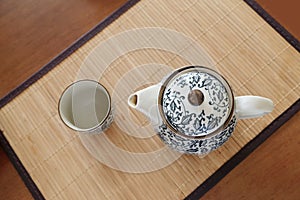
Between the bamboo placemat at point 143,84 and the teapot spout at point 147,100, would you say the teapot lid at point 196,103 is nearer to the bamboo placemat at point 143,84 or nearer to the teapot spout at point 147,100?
the teapot spout at point 147,100

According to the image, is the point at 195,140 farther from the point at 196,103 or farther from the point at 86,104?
the point at 86,104

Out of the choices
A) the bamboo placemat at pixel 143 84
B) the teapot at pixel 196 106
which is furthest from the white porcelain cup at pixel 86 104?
the teapot at pixel 196 106

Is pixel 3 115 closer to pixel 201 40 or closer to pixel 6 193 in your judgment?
pixel 6 193

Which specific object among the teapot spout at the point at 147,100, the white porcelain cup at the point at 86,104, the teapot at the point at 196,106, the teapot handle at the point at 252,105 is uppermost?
the white porcelain cup at the point at 86,104

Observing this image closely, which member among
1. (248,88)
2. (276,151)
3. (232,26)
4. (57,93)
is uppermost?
(57,93)

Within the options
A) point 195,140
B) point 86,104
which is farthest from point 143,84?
point 195,140

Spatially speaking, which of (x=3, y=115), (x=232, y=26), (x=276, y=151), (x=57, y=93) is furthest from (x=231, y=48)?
(x=3, y=115)

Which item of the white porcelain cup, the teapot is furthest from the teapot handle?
the white porcelain cup
